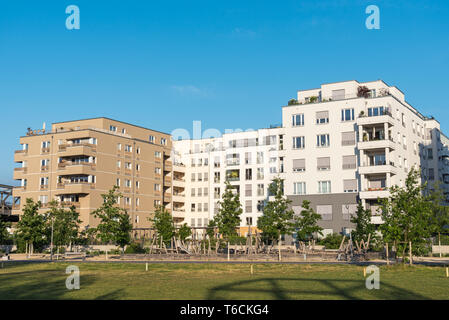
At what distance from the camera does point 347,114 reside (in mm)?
73688

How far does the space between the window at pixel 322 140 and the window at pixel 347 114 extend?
3.65 meters

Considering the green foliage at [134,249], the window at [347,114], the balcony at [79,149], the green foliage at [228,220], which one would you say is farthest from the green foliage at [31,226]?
the window at [347,114]

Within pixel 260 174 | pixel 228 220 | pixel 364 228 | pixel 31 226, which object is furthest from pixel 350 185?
pixel 31 226

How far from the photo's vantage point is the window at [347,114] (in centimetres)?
7344

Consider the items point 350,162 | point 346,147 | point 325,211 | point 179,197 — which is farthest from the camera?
point 179,197

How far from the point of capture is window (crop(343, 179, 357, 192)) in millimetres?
71188

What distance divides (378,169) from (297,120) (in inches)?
614

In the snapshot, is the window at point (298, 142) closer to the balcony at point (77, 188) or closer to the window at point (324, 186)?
the window at point (324, 186)

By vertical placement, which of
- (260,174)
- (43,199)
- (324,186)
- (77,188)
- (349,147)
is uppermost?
(349,147)

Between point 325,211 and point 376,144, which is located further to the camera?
point 325,211

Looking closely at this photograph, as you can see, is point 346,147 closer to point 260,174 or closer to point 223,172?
point 260,174
